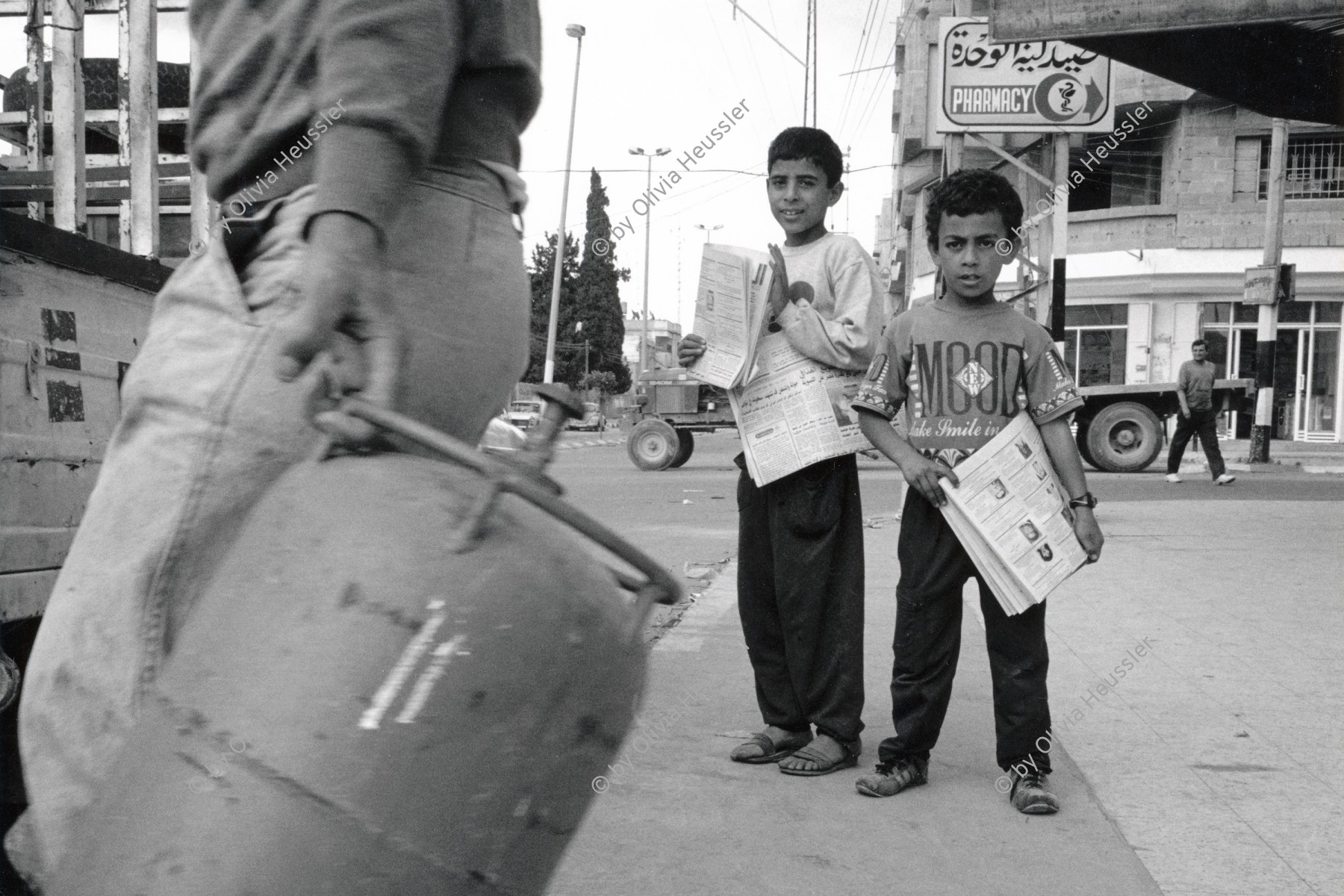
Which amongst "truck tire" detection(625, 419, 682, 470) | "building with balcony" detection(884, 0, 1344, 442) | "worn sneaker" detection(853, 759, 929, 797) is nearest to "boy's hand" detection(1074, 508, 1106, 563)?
"worn sneaker" detection(853, 759, 929, 797)

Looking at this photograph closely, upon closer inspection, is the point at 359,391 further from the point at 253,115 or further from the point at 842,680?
the point at 842,680

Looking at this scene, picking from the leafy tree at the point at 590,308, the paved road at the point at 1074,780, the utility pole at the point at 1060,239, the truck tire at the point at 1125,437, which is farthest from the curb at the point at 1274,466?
the leafy tree at the point at 590,308

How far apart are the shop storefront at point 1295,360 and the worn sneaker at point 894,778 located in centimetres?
2382

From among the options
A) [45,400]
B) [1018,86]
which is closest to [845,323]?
[45,400]

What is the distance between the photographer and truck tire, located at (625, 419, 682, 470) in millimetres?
17984

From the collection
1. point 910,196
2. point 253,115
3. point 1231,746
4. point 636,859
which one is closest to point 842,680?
point 636,859

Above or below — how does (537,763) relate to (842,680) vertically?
above

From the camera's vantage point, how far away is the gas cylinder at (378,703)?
1.09 m

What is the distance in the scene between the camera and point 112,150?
663 cm

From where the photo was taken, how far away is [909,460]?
10.7 ft

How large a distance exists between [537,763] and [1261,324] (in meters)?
20.1

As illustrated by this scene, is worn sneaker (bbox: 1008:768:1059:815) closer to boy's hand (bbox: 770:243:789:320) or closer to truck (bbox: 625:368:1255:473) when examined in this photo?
boy's hand (bbox: 770:243:789:320)

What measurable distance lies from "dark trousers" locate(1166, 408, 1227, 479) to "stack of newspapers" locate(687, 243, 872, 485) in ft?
40.6

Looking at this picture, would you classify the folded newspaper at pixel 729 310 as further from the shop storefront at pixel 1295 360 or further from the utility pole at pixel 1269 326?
the shop storefront at pixel 1295 360
